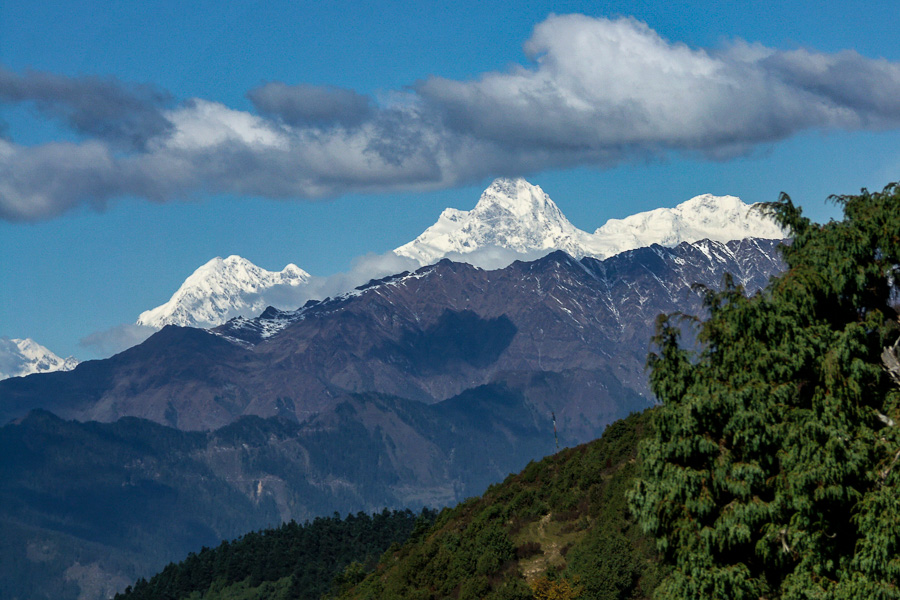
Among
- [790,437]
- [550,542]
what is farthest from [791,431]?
[550,542]

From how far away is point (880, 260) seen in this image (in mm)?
48781

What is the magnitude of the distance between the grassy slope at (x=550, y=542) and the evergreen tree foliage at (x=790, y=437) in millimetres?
44387

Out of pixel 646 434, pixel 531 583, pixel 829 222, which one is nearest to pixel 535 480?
pixel 646 434

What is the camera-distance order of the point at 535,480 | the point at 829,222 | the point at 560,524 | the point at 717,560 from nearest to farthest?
1. the point at 717,560
2. the point at 829,222
3. the point at 560,524
4. the point at 535,480

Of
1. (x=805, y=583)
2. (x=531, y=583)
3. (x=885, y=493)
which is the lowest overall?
(x=531, y=583)

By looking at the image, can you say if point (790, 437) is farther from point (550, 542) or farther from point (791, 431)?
point (550, 542)

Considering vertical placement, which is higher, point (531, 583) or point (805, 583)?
point (805, 583)

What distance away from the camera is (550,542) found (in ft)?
375

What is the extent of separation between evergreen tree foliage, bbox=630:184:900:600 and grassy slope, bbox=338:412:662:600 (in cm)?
→ 4439

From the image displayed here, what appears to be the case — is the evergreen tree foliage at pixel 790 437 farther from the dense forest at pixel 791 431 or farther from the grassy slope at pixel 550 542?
the grassy slope at pixel 550 542

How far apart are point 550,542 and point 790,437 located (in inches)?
2857

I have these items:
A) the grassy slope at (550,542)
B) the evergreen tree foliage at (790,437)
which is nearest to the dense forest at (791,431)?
the evergreen tree foliage at (790,437)

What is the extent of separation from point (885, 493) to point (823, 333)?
25.0 feet

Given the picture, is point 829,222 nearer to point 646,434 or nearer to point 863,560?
point 863,560
